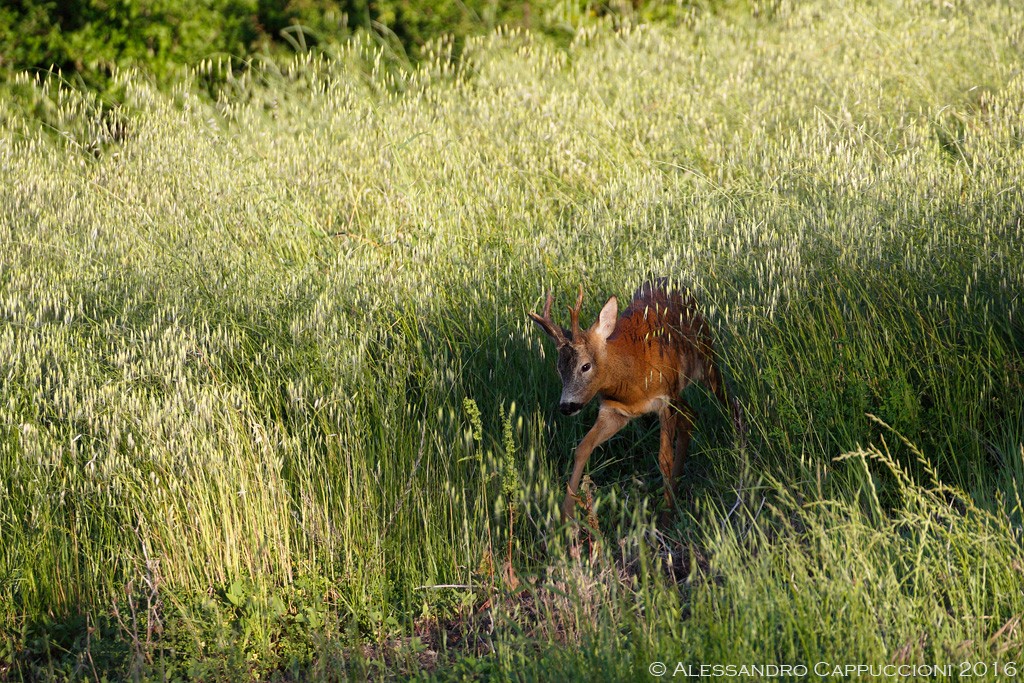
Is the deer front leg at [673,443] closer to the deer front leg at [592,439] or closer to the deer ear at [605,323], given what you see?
the deer front leg at [592,439]

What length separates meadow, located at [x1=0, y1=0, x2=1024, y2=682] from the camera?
2.89 metres

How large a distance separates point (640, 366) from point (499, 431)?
Result: 2.26ft

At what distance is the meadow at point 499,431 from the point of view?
2889 millimetres

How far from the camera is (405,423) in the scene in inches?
160

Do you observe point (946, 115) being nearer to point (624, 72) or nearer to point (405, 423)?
point (624, 72)

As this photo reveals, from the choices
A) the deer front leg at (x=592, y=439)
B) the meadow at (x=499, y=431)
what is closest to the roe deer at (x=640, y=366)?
the deer front leg at (x=592, y=439)

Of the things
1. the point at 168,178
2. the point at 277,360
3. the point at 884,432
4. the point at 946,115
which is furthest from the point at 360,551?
the point at 946,115

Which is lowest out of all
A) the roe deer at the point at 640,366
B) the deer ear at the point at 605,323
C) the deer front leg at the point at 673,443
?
the deer front leg at the point at 673,443

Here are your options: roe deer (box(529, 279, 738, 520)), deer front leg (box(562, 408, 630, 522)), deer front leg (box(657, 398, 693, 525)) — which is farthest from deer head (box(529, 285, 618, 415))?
deer front leg (box(657, 398, 693, 525))

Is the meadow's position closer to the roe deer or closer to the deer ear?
the roe deer

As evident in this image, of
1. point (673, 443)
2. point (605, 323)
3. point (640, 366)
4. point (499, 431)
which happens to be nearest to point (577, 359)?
point (605, 323)

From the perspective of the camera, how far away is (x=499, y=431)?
4.18 metres

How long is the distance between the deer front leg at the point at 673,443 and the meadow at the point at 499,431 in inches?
4.1

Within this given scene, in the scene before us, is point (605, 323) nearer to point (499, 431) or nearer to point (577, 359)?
point (577, 359)
